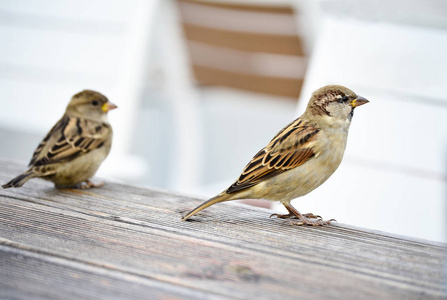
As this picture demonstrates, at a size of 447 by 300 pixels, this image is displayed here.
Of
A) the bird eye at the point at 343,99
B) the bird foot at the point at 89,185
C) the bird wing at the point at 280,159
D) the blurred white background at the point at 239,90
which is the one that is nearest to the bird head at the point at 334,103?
the bird eye at the point at 343,99

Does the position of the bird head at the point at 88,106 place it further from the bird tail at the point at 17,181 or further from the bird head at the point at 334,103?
the bird head at the point at 334,103

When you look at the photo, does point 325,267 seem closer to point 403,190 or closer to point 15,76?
point 403,190

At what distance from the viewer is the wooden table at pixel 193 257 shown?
1095 mm

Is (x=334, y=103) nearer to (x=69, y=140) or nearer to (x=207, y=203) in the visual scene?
(x=207, y=203)

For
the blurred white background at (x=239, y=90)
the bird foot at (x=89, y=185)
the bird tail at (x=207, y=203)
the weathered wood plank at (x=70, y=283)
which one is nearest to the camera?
the weathered wood plank at (x=70, y=283)

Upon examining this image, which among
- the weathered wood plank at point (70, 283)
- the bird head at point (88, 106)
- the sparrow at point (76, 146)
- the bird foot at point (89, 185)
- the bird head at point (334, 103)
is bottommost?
the weathered wood plank at point (70, 283)

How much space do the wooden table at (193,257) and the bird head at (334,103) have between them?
484 mm

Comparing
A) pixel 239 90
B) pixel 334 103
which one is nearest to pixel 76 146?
pixel 334 103

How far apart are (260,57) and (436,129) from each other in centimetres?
230

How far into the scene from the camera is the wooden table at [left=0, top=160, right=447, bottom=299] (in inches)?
43.1

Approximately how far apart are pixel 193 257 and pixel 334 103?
1043 millimetres

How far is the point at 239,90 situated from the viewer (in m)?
5.77

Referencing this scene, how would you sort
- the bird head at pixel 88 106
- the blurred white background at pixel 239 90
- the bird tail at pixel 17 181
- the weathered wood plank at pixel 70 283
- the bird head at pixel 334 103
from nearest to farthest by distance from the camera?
the weathered wood plank at pixel 70 283 → the bird tail at pixel 17 181 → the bird head at pixel 334 103 → the bird head at pixel 88 106 → the blurred white background at pixel 239 90

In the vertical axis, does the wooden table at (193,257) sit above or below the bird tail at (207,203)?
below
